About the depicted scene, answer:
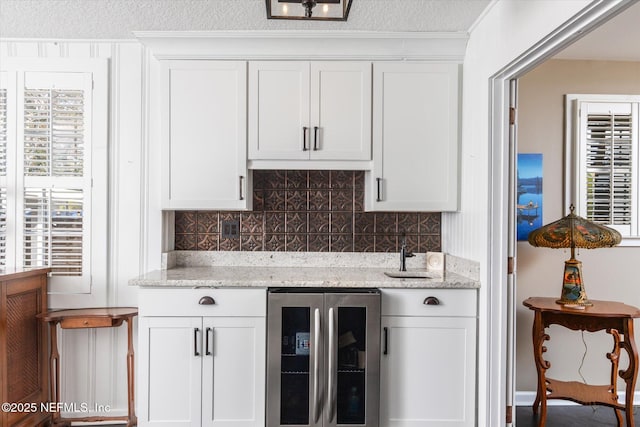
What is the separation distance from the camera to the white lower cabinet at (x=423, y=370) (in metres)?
2.49

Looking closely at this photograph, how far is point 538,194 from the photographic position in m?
3.14

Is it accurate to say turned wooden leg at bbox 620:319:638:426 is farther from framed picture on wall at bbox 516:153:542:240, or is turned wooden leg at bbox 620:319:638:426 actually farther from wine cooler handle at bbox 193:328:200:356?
wine cooler handle at bbox 193:328:200:356

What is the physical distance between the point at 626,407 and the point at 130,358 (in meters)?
3.01

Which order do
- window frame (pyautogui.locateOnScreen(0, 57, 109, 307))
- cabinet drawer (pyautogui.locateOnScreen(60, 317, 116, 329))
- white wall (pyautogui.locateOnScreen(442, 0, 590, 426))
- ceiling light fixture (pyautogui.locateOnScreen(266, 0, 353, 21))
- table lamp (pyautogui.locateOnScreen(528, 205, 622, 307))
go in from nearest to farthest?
ceiling light fixture (pyautogui.locateOnScreen(266, 0, 353, 21))
white wall (pyautogui.locateOnScreen(442, 0, 590, 426))
cabinet drawer (pyautogui.locateOnScreen(60, 317, 116, 329))
table lamp (pyautogui.locateOnScreen(528, 205, 622, 307))
window frame (pyautogui.locateOnScreen(0, 57, 109, 307))

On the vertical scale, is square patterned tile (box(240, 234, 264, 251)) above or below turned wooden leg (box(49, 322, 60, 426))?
above

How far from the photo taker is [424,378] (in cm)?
250

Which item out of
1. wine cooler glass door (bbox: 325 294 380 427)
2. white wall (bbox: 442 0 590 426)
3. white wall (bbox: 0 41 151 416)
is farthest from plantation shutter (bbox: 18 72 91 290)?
white wall (bbox: 442 0 590 426)

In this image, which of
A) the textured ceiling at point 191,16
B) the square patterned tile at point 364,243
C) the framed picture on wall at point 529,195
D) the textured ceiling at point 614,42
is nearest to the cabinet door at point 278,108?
the textured ceiling at point 191,16

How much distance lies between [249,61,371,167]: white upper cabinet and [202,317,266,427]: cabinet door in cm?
Result: 107

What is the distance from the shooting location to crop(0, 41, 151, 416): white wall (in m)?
2.91

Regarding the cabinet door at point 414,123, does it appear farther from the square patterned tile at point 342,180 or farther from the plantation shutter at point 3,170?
the plantation shutter at point 3,170

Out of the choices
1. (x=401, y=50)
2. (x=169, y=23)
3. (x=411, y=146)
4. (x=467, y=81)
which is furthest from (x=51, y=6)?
(x=467, y=81)

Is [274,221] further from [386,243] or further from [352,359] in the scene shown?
[352,359]

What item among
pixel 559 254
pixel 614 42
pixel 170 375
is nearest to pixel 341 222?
pixel 170 375
